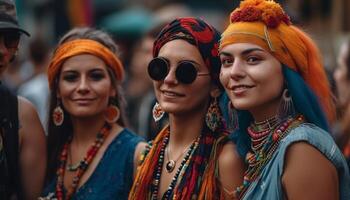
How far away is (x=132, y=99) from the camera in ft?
28.0

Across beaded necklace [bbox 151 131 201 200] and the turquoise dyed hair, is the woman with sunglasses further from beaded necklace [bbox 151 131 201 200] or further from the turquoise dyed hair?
the turquoise dyed hair

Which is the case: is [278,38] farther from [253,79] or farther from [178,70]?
[178,70]

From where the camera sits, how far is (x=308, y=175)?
12.5ft

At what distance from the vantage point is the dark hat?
4789 mm

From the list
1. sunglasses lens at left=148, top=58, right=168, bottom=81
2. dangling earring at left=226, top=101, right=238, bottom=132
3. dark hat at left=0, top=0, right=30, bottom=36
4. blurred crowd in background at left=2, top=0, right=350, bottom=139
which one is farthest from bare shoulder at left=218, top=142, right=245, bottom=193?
blurred crowd in background at left=2, top=0, right=350, bottom=139

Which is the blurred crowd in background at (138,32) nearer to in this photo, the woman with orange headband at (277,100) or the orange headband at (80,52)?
the orange headband at (80,52)

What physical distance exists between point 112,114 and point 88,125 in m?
0.17

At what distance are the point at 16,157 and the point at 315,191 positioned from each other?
1.96m

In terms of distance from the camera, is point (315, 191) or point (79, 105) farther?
point (79, 105)

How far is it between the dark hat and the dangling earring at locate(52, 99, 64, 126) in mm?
679

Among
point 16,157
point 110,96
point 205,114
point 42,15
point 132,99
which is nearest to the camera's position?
point 205,114

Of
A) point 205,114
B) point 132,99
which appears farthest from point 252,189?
point 132,99

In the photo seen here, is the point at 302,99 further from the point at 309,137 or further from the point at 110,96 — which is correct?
the point at 110,96

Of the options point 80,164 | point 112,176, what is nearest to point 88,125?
point 80,164
